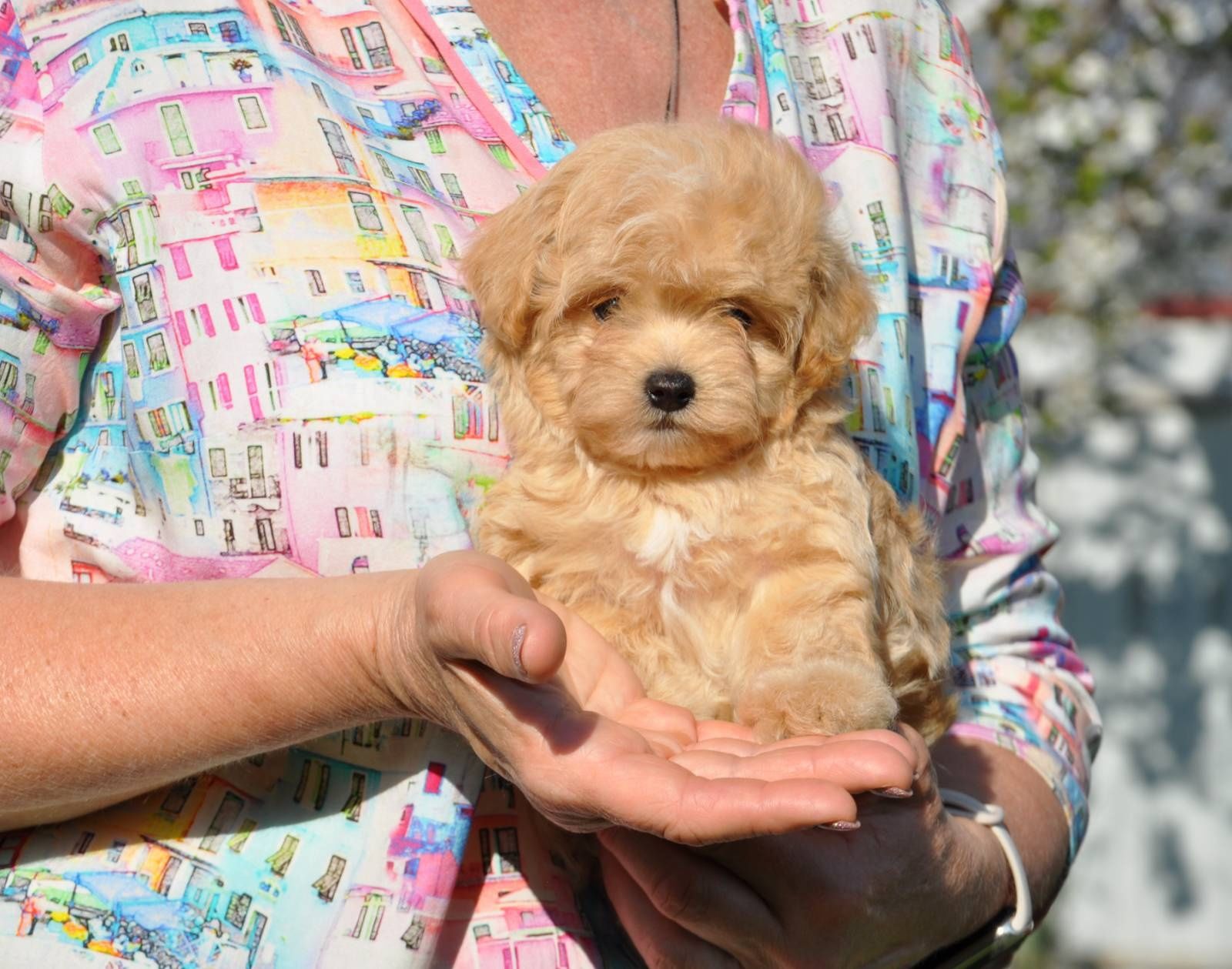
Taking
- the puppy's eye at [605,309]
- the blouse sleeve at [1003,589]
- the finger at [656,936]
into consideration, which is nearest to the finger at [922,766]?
the finger at [656,936]

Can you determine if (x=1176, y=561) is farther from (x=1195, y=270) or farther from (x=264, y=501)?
(x=264, y=501)

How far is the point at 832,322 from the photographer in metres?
2.70

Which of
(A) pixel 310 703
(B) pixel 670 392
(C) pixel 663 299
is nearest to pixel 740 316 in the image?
(C) pixel 663 299

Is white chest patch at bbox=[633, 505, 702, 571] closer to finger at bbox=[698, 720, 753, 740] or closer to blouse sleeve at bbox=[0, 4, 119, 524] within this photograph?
finger at bbox=[698, 720, 753, 740]

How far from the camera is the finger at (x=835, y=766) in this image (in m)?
1.88

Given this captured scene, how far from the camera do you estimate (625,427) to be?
2.53 m

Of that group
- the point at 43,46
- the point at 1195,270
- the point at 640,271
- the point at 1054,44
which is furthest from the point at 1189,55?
the point at 43,46

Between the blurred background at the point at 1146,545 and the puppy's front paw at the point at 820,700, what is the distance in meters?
6.44

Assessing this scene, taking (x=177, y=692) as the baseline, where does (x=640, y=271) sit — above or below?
above

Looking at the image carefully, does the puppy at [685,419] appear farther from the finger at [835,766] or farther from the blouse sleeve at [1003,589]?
the blouse sleeve at [1003,589]

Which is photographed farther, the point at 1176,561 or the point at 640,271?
the point at 1176,561

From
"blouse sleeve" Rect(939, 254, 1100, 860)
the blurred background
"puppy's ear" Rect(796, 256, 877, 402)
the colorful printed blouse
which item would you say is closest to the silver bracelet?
"blouse sleeve" Rect(939, 254, 1100, 860)

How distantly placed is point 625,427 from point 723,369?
0.21 m

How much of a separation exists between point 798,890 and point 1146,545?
759 centimetres
